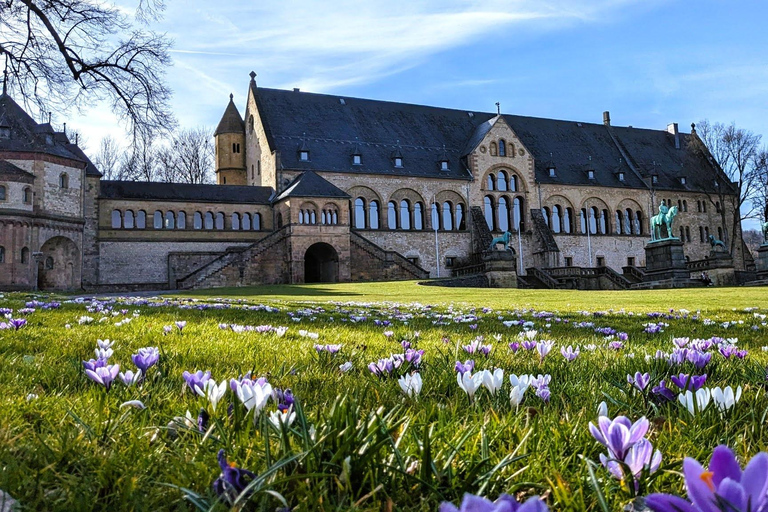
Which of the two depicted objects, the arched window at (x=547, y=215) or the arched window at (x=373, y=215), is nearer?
the arched window at (x=373, y=215)

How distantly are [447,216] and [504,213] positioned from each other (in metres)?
5.40

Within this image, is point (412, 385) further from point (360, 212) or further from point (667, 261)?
point (360, 212)

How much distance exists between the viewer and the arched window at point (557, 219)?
5222 cm

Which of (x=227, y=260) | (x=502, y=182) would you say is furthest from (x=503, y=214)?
(x=227, y=260)

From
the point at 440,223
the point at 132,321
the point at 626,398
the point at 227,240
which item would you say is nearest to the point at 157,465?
the point at 626,398

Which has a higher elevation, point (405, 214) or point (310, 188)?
point (310, 188)

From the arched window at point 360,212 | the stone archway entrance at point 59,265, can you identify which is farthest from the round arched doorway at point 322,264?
the stone archway entrance at point 59,265

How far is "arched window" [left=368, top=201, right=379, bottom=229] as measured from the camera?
4672cm

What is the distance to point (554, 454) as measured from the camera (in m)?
1.60

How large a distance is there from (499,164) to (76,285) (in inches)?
1310

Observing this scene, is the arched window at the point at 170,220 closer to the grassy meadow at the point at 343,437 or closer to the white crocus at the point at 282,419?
the grassy meadow at the point at 343,437

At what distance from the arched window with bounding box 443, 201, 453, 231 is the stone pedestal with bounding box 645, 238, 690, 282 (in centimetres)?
1573

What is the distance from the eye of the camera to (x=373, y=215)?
46875mm

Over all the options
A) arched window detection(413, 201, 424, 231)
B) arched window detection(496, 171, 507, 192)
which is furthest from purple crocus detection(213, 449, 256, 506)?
arched window detection(496, 171, 507, 192)
